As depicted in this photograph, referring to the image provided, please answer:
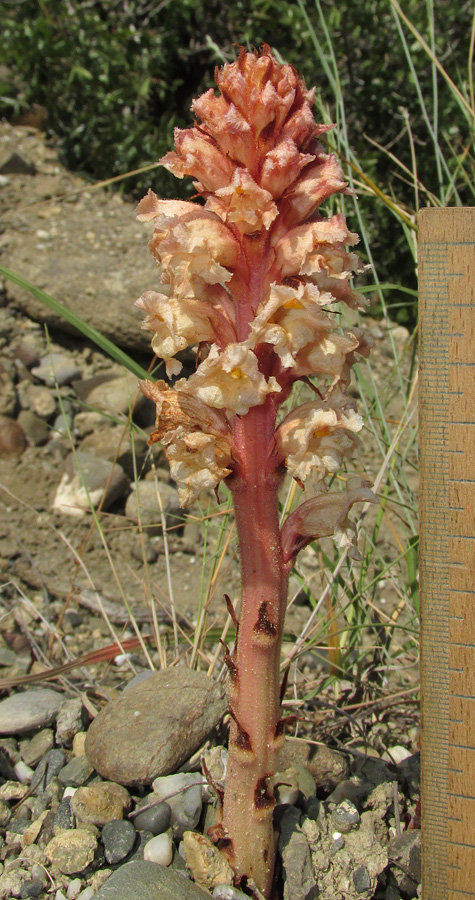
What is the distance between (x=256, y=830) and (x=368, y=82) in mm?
4943

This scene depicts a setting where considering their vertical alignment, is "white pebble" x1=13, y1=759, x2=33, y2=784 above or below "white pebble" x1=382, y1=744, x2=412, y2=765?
above

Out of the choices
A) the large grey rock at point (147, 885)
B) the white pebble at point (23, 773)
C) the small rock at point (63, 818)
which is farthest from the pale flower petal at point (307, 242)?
the white pebble at point (23, 773)

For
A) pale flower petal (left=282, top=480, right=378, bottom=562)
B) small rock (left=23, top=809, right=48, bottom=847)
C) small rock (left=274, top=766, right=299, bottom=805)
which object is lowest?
small rock (left=274, top=766, right=299, bottom=805)

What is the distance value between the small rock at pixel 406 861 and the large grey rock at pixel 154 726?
57 centimetres

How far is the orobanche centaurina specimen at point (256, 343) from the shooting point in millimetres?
1487

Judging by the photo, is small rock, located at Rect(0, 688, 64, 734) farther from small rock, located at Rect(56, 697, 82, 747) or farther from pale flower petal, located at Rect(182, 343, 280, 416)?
pale flower petal, located at Rect(182, 343, 280, 416)

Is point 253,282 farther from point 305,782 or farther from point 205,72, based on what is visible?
point 205,72

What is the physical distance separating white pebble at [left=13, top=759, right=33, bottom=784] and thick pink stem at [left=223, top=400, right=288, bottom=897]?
0.72 m

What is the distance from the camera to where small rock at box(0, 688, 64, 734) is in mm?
2215

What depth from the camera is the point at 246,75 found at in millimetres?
1535

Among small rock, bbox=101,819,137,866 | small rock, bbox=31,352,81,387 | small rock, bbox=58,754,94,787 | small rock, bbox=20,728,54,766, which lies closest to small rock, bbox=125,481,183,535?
small rock, bbox=31,352,81,387

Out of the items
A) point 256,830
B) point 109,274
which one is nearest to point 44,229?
point 109,274

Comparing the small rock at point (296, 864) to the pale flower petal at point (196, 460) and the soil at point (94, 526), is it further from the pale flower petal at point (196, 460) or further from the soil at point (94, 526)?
the pale flower petal at point (196, 460)

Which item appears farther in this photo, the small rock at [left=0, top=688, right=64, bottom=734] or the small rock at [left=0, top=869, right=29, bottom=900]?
the small rock at [left=0, top=688, right=64, bottom=734]
